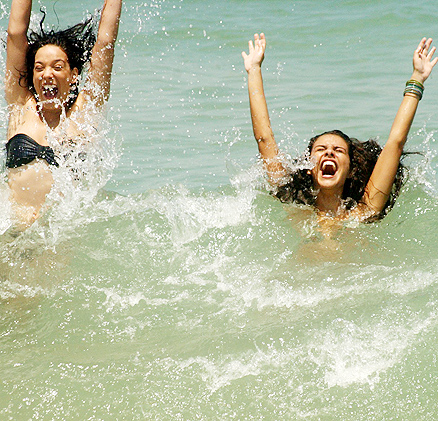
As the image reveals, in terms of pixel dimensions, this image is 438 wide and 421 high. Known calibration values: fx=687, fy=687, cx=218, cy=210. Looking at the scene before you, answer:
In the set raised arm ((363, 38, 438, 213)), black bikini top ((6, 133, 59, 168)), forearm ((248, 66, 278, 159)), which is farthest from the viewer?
forearm ((248, 66, 278, 159))

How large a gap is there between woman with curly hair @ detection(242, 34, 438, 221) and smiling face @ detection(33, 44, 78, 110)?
4.41ft

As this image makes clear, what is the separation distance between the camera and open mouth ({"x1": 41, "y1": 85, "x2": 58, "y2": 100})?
5000 millimetres

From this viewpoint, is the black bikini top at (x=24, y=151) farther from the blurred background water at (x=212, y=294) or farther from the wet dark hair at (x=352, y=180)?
the wet dark hair at (x=352, y=180)

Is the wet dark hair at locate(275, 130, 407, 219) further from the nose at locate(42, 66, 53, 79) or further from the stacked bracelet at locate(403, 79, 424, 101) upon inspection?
the nose at locate(42, 66, 53, 79)

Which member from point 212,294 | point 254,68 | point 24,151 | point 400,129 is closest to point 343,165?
point 400,129

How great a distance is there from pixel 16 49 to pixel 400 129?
110 inches

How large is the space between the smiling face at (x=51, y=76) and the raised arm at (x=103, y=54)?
0.18 meters

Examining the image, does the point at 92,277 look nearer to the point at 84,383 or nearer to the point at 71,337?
the point at 71,337

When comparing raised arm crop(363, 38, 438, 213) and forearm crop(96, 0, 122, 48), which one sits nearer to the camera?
raised arm crop(363, 38, 438, 213)

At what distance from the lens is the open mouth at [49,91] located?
5000 millimetres

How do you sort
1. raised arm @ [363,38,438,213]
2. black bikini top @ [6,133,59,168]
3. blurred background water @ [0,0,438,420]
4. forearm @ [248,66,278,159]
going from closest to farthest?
blurred background water @ [0,0,438,420], raised arm @ [363,38,438,213], black bikini top @ [6,133,59,168], forearm @ [248,66,278,159]

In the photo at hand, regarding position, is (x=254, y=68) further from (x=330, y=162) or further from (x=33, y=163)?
(x=33, y=163)

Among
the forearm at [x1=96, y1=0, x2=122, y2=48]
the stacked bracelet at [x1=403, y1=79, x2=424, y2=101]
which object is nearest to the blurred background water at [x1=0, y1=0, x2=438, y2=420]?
the forearm at [x1=96, y1=0, x2=122, y2=48]

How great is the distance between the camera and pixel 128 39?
1193 centimetres
